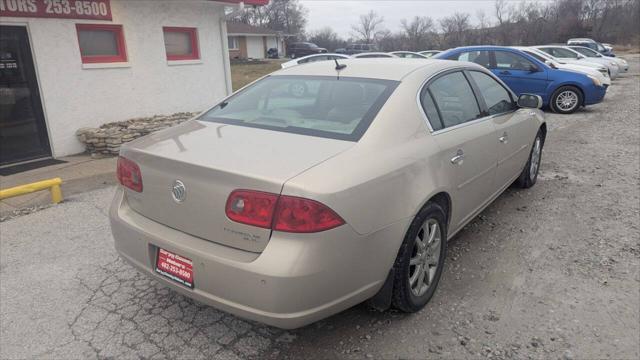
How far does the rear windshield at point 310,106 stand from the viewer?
109 inches

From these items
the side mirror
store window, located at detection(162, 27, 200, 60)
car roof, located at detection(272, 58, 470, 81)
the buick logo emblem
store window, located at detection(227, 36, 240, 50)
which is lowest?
the buick logo emblem

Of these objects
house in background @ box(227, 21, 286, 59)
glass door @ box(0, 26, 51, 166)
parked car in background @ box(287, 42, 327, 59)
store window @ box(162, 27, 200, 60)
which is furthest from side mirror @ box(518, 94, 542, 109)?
house in background @ box(227, 21, 286, 59)

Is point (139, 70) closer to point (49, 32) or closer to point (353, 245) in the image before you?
point (49, 32)

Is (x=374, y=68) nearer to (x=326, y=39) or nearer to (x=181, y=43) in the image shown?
(x=181, y=43)

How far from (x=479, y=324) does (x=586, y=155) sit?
18.0 ft

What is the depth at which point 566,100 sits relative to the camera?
11406mm

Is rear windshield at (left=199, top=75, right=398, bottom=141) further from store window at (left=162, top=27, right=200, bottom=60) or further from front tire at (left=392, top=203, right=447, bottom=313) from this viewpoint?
store window at (left=162, top=27, right=200, bottom=60)

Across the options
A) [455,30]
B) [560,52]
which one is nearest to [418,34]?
[455,30]

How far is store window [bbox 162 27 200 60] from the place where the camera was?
953cm

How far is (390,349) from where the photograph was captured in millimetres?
2602

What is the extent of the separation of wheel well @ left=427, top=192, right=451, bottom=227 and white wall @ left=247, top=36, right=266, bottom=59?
5354 centimetres

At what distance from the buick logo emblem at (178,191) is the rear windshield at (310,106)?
71 cm

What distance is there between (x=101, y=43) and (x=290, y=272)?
7918mm

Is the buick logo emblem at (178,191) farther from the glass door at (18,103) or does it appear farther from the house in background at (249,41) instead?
the house in background at (249,41)
